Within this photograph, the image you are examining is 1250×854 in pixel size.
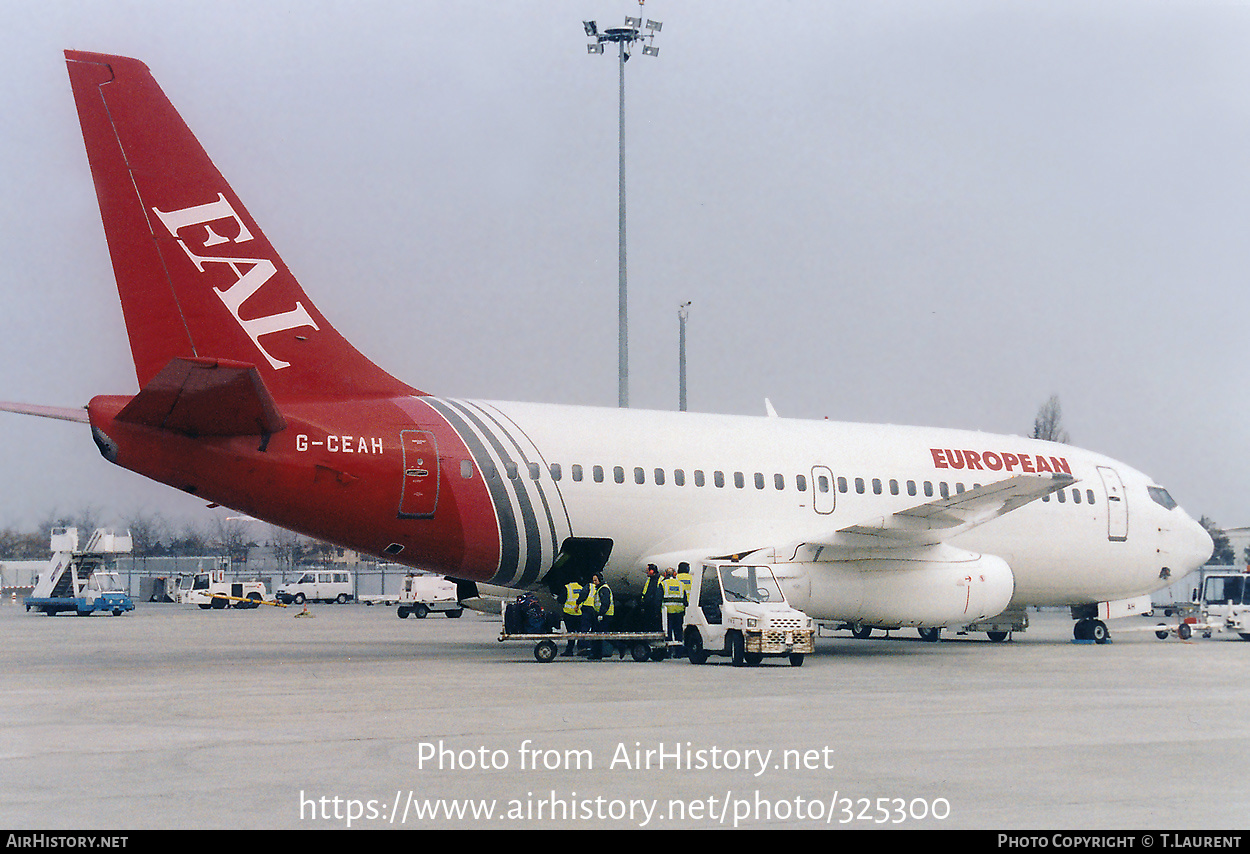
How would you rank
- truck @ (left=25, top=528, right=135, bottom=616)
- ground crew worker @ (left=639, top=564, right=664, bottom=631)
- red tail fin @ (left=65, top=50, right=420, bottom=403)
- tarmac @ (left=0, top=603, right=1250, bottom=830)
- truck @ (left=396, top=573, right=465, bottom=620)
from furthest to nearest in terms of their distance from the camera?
truck @ (left=25, top=528, right=135, bottom=616) → truck @ (left=396, top=573, right=465, bottom=620) → ground crew worker @ (left=639, top=564, right=664, bottom=631) → red tail fin @ (left=65, top=50, right=420, bottom=403) → tarmac @ (left=0, top=603, right=1250, bottom=830)

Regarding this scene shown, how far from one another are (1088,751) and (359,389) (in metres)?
13.9

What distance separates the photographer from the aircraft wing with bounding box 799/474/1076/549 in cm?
2197

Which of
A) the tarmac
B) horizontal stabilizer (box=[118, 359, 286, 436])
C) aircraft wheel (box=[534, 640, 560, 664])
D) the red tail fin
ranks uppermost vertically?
the red tail fin

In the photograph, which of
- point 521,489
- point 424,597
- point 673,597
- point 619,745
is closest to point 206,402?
point 521,489

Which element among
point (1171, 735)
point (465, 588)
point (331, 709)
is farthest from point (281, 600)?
point (1171, 735)

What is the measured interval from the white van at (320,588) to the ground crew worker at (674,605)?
1852 inches

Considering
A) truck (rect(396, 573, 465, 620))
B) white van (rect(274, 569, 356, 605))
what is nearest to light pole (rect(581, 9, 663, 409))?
truck (rect(396, 573, 465, 620))

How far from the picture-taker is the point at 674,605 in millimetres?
21438

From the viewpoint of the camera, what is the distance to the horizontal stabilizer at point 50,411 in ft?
64.4

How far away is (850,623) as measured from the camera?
2325 centimetres

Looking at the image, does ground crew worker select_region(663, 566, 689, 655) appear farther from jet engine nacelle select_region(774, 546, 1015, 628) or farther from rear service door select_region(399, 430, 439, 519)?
rear service door select_region(399, 430, 439, 519)

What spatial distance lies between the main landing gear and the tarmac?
23.2 ft
